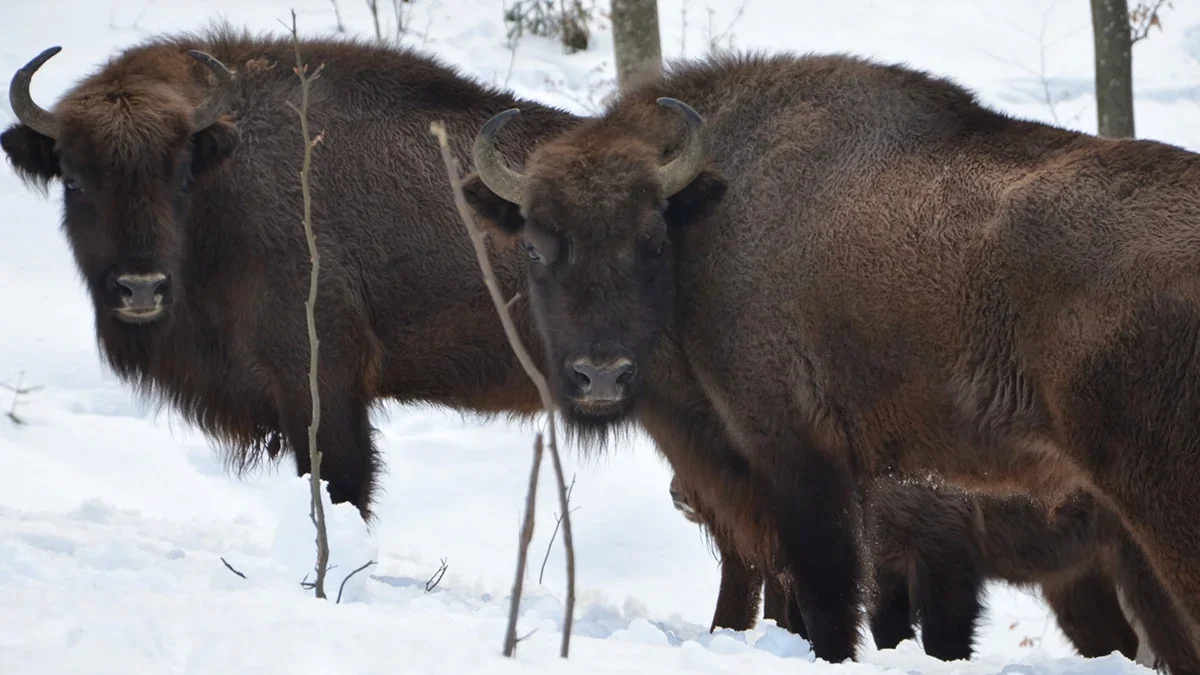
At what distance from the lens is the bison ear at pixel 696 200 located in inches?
233

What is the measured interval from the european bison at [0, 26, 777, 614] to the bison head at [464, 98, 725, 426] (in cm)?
81

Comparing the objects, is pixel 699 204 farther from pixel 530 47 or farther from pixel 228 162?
pixel 530 47

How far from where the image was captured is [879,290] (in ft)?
18.0

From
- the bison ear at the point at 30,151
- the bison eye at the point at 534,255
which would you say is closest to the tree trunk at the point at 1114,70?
the bison eye at the point at 534,255

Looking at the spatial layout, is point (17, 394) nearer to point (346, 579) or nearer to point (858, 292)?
point (346, 579)

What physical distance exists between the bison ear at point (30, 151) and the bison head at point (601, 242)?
2.12 meters

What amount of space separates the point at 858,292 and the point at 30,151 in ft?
12.7

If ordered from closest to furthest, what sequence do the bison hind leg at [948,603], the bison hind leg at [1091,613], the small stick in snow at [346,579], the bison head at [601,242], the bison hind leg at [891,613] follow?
the small stick in snow at [346,579] → the bison head at [601,242] → the bison hind leg at [948,603] → the bison hind leg at [891,613] → the bison hind leg at [1091,613]

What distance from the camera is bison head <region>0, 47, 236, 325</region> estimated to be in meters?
6.29

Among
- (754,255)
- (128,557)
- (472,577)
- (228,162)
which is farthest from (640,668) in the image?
(472,577)

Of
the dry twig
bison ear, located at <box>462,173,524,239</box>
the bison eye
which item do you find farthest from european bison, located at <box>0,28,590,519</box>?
the dry twig

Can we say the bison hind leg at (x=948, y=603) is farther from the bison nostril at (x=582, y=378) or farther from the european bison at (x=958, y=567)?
the bison nostril at (x=582, y=378)

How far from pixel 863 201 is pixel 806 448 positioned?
39.3 inches

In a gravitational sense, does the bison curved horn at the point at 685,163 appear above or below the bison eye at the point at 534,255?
above
